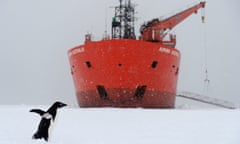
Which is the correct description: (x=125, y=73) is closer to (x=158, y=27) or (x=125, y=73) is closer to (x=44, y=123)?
(x=158, y=27)

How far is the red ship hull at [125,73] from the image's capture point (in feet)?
53.6

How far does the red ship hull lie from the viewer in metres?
16.3

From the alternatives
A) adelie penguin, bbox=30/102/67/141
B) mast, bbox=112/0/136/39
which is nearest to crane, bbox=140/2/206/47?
mast, bbox=112/0/136/39

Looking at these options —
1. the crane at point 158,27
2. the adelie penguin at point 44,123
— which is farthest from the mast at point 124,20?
the adelie penguin at point 44,123

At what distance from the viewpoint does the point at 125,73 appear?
53.5 ft

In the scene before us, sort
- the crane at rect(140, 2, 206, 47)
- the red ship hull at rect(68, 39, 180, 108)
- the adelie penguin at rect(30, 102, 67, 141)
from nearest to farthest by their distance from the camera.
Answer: the adelie penguin at rect(30, 102, 67, 141) < the red ship hull at rect(68, 39, 180, 108) < the crane at rect(140, 2, 206, 47)

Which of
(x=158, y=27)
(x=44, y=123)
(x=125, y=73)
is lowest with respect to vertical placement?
(x=125, y=73)

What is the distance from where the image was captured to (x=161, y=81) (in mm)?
17281

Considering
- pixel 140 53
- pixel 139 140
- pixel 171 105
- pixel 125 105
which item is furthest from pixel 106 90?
pixel 139 140

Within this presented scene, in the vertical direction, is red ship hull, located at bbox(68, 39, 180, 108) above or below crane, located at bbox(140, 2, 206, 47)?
below

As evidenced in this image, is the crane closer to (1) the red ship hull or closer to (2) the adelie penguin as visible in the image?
(1) the red ship hull

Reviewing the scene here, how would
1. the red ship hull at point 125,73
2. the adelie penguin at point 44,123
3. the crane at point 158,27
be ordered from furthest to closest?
the crane at point 158,27 → the red ship hull at point 125,73 → the adelie penguin at point 44,123

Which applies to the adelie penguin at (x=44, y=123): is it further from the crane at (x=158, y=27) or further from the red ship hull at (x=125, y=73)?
the crane at (x=158, y=27)

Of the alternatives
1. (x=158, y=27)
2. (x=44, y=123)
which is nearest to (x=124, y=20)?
(x=158, y=27)
